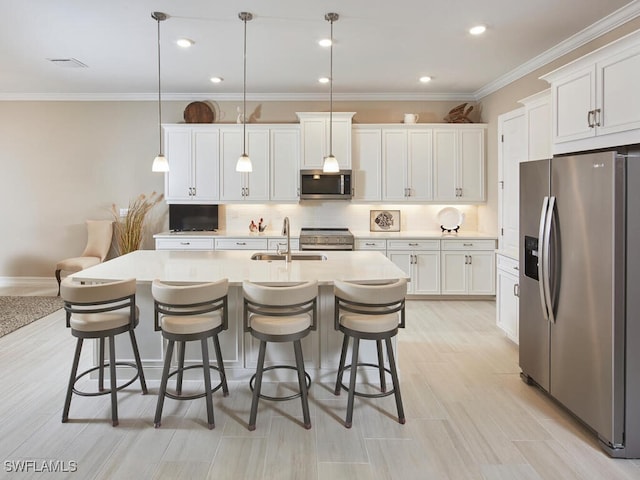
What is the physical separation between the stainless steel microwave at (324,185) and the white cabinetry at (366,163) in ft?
0.57

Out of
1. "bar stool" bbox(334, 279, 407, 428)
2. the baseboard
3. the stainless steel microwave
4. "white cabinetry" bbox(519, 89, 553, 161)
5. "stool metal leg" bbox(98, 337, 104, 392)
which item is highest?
"white cabinetry" bbox(519, 89, 553, 161)

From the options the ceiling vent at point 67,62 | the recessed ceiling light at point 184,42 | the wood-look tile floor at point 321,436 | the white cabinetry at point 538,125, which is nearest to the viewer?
the wood-look tile floor at point 321,436

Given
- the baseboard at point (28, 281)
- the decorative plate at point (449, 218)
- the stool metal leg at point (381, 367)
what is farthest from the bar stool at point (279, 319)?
the baseboard at point (28, 281)

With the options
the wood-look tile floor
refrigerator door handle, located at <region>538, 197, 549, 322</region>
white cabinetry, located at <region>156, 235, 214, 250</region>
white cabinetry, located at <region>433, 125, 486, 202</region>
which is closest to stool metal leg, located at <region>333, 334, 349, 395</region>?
the wood-look tile floor

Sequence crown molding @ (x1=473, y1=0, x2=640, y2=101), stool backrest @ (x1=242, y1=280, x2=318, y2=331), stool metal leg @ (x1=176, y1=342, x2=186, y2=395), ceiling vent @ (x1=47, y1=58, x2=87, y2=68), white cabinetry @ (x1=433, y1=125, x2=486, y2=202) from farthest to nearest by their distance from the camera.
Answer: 1. white cabinetry @ (x1=433, y1=125, x2=486, y2=202)
2. ceiling vent @ (x1=47, y1=58, x2=87, y2=68)
3. crown molding @ (x1=473, y1=0, x2=640, y2=101)
4. stool metal leg @ (x1=176, y1=342, x2=186, y2=395)
5. stool backrest @ (x1=242, y1=280, x2=318, y2=331)

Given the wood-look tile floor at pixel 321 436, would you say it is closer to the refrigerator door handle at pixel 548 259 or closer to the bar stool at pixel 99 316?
the bar stool at pixel 99 316

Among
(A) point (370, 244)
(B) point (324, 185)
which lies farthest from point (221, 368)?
(B) point (324, 185)

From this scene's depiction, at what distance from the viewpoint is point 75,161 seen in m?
6.28

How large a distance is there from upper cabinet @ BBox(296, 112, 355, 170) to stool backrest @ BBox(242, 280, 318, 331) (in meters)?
3.43

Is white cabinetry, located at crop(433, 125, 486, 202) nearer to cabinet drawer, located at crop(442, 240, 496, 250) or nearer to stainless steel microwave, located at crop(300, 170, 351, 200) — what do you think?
cabinet drawer, located at crop(442, 240, 496, 250)

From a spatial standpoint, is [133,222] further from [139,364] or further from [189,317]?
[189,317]

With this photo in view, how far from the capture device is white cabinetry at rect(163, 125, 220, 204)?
5883 mm

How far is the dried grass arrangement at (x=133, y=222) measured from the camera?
607cm

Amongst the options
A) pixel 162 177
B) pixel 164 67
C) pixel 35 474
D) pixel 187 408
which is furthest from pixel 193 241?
pixel 35 474
